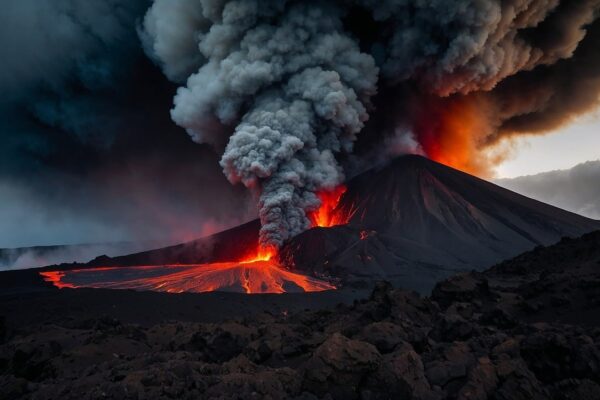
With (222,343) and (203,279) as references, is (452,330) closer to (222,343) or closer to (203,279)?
(222,343)

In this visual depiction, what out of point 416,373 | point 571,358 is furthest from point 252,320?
point 571,358

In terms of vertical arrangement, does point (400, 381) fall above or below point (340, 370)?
below

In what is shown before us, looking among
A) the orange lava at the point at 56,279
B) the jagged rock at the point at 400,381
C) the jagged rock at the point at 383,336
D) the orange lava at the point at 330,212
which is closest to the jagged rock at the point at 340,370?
the jagged rock at the point at 400,381

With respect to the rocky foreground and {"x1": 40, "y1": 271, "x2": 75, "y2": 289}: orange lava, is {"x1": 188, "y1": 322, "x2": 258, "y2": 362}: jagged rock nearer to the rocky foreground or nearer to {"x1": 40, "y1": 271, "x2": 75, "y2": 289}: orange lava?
the rocky foreground

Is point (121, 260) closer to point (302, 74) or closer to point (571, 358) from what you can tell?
point (302, 74)

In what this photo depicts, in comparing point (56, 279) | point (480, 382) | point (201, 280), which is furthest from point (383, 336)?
point (56, 279)

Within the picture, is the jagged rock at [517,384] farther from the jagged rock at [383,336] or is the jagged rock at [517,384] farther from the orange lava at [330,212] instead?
the orange lava at [330,212]

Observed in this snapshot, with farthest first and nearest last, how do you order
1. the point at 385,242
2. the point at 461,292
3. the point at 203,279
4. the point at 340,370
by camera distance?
the point at 385,242 < the point at 203,279 < the point at 461,292 < the point at 340,370
